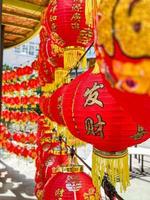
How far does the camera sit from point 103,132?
1148 mm

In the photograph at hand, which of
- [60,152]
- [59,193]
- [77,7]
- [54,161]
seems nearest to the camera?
[77,7]

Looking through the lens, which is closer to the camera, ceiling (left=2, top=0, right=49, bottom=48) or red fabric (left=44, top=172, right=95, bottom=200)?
red fabric (left=44, top=172, right=95, bottom=200)

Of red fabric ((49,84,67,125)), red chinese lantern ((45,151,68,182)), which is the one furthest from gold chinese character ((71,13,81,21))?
red chinese lantern ((45,151,68,182))

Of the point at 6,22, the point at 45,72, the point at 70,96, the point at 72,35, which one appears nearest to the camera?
the point at 70,96

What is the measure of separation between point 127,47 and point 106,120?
23.2 inches

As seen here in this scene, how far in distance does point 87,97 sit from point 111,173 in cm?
27

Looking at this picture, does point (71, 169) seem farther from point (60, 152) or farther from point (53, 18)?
point (60, 152)

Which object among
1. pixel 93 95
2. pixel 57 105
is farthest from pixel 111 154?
pixel 57 105

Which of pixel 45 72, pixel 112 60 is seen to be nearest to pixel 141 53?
pixel 112 60

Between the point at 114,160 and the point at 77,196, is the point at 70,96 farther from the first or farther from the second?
the point at 77,196

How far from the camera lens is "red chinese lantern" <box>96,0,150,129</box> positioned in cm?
57

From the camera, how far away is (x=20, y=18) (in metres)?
4.94

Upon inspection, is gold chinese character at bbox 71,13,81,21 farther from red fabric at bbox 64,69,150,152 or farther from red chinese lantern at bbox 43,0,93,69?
red fabric at bbox 64,69,150,152

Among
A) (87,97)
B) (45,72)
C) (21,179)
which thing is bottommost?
(21,179)
